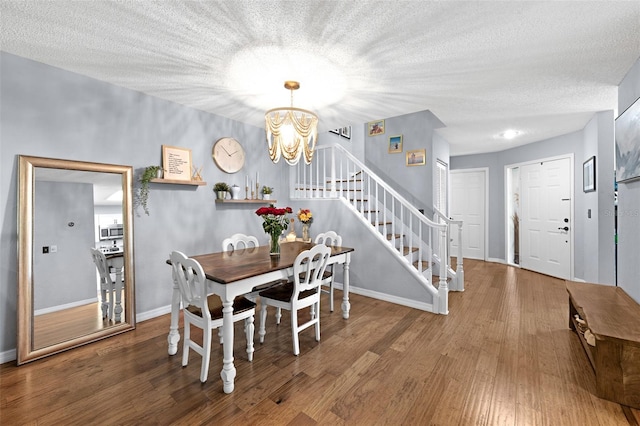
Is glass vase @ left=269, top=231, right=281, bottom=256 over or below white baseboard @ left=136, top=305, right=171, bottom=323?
over

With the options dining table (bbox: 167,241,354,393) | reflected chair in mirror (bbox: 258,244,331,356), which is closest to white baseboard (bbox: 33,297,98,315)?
dining table (bbox: 167,241,354,393)

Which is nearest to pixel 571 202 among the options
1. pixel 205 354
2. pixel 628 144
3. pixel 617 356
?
pixel 628 144

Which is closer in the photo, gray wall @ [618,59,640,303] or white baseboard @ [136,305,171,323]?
gray wall @ [618,59,640,303]

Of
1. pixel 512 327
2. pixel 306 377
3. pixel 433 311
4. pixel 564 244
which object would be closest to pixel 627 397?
pixel 512 327

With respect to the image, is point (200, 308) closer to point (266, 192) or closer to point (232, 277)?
point (232, 277)

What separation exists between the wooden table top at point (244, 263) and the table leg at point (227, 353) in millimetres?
197

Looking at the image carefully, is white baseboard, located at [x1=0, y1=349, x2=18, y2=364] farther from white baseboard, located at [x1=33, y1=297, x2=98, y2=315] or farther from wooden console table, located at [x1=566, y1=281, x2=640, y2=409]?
wooden console table, located at [x1=566, y1=281, x2=640, y2=409]

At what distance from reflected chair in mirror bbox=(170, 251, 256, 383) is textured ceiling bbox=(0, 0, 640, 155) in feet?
5.33

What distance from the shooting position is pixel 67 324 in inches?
100.0

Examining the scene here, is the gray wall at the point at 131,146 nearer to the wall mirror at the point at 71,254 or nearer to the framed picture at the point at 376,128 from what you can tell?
the wall mirror at the point at 71,254

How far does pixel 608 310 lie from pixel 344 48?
2853mm

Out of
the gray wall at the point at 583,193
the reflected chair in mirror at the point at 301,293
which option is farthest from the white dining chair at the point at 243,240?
the gray wall at the point at 583,193

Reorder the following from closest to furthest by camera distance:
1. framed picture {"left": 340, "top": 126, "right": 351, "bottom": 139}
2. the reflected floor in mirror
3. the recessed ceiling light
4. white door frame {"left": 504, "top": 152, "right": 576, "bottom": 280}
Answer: the reflected floor in mirror → the recessed ceiling light → white door frame {"left": 504, "top": 152, "right": 576, "bottom": 280} → framed picture {"left": 340, "top": 126, "right": 351, "bottom": 139}

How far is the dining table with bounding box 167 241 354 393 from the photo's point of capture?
6.37 feet
